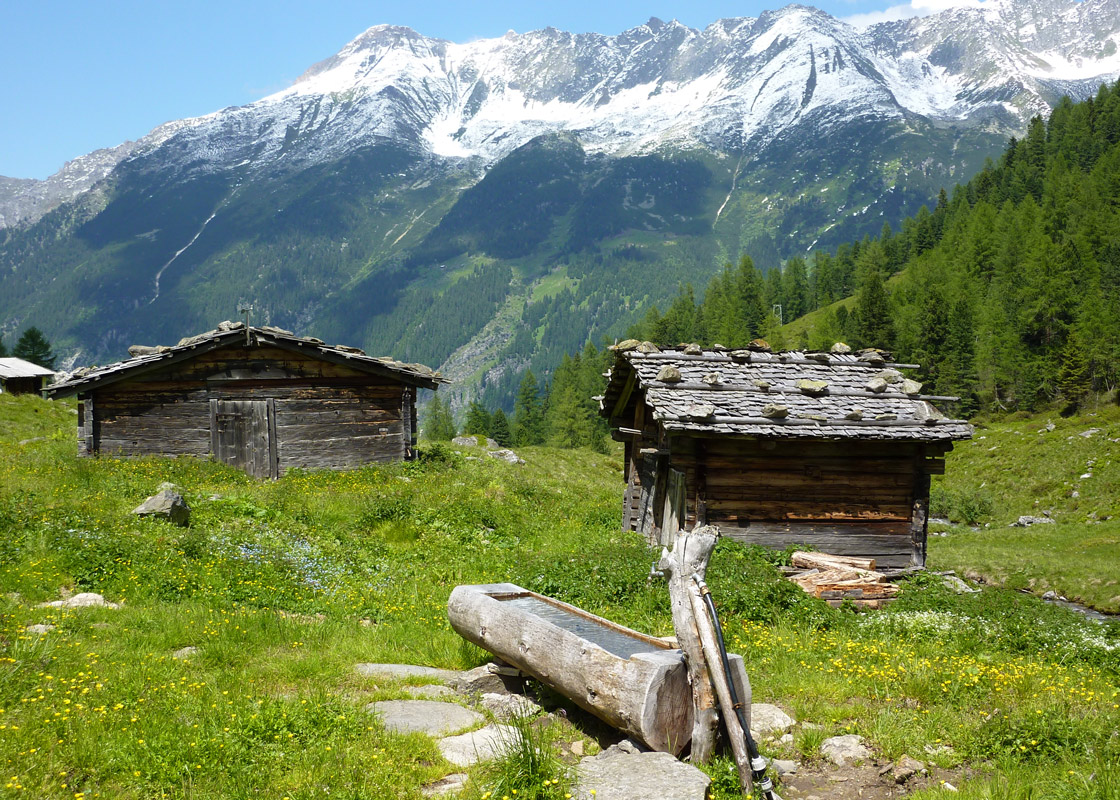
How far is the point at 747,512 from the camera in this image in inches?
640

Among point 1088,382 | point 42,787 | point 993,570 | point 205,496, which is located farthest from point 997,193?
A: point 42,787

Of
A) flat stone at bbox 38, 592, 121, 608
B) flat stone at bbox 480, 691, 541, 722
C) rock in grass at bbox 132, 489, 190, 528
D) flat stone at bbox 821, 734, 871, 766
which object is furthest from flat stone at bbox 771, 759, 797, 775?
rock in grass at bbox 132, 489, 190, 528

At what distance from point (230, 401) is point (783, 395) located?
1710cm

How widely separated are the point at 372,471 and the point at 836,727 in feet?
62.2

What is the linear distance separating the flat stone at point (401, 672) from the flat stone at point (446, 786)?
2389 millimetres

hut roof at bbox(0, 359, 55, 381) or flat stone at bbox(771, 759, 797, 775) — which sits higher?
hut roof at bbox(0, 359, 55, 381)

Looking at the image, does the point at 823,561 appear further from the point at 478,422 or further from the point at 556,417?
the point at 556,417

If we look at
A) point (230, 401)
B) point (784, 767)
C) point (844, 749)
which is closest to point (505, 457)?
point (230, 401)

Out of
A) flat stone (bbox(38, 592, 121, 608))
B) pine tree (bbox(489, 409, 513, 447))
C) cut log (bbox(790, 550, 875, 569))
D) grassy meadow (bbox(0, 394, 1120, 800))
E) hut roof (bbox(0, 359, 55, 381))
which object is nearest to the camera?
grassy meadow (bbox(0, 394, 1120, 800))

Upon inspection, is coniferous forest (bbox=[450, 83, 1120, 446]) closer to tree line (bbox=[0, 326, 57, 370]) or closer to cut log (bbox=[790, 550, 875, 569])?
cut log (bbox=[790, 550, 875, 569])

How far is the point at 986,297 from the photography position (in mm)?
85500

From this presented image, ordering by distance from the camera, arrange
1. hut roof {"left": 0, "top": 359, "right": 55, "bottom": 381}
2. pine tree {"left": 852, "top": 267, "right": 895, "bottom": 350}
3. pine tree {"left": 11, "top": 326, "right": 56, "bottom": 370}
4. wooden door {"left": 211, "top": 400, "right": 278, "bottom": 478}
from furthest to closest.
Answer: pine tree {"left": 852, "top": 267, "right": 895, "bottom": 350} < pine tree {"left": 11, "top": 326, "right": 56, "bottom": 370} < hut roof {"left": 0, "top": 359, "right": 55, "bottom": 381} < wooden door {"left": 211, "top": 400, "right": 278, "bottom": 478}

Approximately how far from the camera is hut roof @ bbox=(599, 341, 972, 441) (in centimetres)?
1540

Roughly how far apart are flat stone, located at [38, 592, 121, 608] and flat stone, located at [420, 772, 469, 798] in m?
6.13
